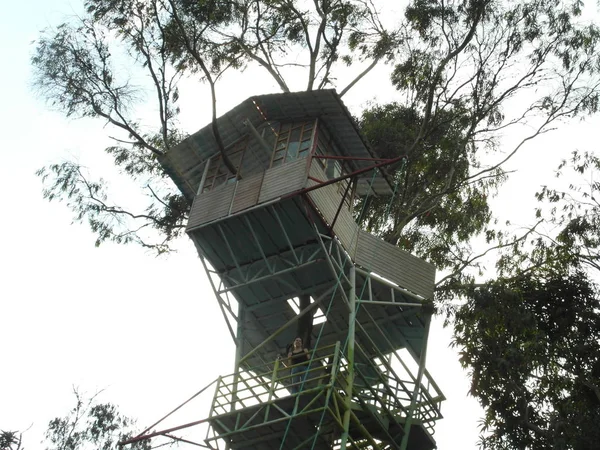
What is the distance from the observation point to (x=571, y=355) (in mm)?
20125

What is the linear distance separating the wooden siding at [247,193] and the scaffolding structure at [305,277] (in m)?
0.04

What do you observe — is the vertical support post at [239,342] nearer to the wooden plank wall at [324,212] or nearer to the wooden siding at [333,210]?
the wooden plank wall at [324,212]

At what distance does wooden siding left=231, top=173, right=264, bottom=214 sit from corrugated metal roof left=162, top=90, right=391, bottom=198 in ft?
6.99

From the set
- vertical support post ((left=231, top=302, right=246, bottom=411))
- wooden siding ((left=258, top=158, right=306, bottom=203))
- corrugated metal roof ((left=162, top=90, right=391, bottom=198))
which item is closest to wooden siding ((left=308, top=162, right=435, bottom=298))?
wooden siding ((left=258, top=158, right=306, bottom=203))

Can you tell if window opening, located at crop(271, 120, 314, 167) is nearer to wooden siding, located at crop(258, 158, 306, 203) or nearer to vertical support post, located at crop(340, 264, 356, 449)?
wooden siding, located at crop(258, 158, 306, 203)

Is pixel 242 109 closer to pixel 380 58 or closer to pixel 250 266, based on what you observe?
pixel 250 266

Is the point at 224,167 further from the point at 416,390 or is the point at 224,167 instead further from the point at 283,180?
the point at 416,390

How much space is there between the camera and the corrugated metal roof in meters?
20.3

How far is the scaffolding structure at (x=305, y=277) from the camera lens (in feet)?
54.0

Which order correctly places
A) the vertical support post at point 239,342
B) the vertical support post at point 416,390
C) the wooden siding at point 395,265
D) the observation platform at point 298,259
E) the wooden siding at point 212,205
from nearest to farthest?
the vertical support post at point 416,390 → the vertical support post at point 239,342 → the observation platform at point 298,259 → the wooden siding at point 212,205 → the wooden siding at point 395,265

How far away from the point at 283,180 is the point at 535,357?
683 centimetres

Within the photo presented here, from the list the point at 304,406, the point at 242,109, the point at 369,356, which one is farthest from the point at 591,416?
the point at 242,109

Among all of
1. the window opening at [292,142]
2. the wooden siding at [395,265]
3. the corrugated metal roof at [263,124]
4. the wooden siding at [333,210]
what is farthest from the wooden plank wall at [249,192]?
the wooden siding at [395,265]

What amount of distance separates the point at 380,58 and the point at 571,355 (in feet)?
38.7
